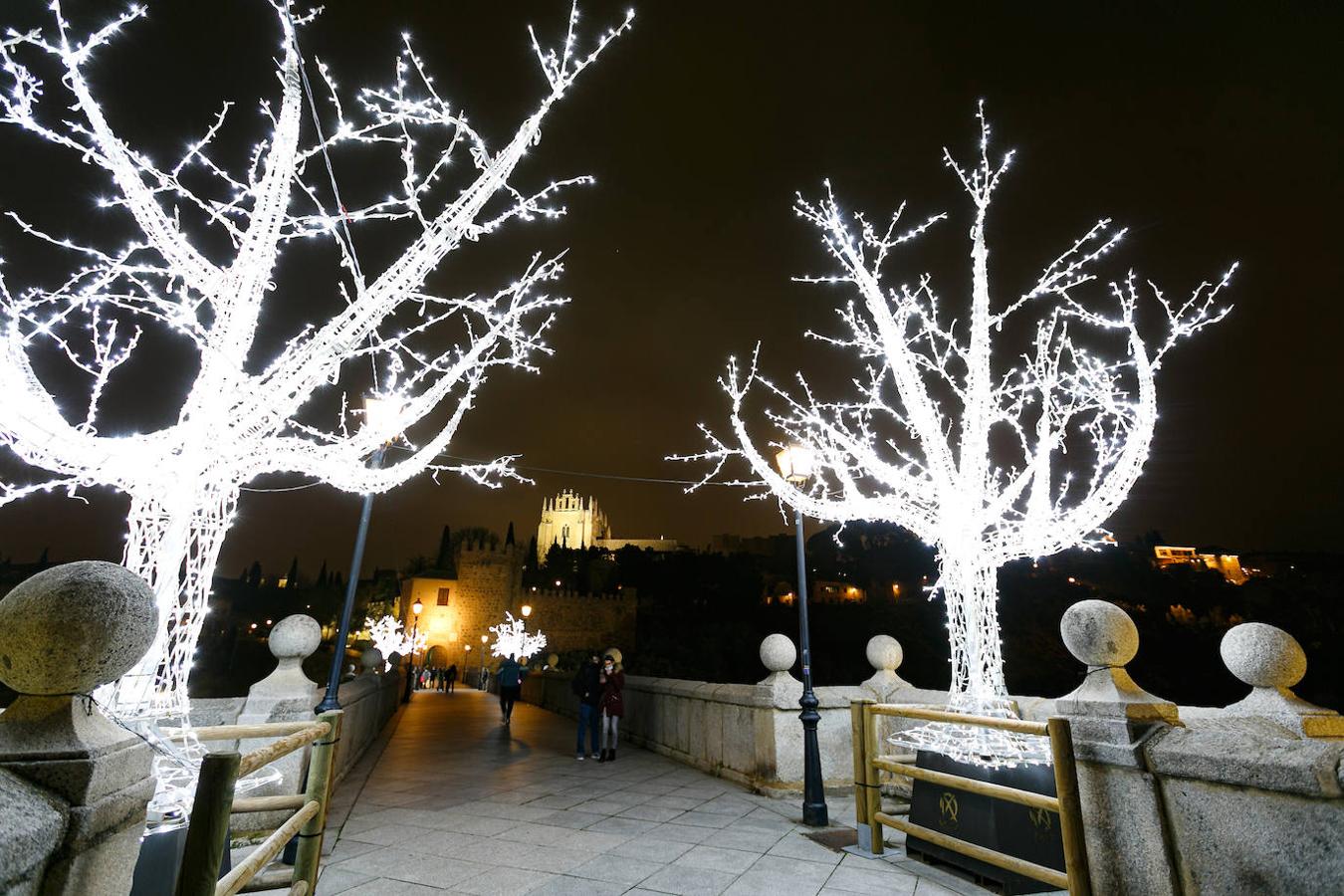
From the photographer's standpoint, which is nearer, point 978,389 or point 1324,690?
point 978,389

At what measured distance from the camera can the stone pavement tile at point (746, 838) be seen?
15.6ft

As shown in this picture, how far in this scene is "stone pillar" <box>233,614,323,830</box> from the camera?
15.7 ft

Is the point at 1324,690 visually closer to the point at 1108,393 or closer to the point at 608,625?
the point at 1108,393

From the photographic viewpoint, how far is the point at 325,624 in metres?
65.3

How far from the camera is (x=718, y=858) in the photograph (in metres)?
4.42

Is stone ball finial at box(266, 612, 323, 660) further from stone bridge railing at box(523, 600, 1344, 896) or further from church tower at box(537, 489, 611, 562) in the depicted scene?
church tower at box(537, 489, 611, 562)

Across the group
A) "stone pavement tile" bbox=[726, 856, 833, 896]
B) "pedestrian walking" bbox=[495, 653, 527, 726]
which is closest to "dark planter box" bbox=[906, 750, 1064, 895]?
"stone pavement tile" bbox=[726, 856, 833, 896]

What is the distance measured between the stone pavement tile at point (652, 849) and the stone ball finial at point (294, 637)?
314 cm

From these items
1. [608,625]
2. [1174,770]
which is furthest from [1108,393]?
[608,625]

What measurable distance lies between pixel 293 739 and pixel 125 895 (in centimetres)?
84

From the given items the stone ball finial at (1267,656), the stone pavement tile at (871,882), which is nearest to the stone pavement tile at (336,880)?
the stone pavement tile at (871,882)

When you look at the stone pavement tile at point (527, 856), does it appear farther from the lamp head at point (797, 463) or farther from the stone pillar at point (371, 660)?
the stone pillar at point (371, 660)

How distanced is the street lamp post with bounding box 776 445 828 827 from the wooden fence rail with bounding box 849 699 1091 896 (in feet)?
2.67

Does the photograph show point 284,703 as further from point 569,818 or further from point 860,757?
point 860,757
